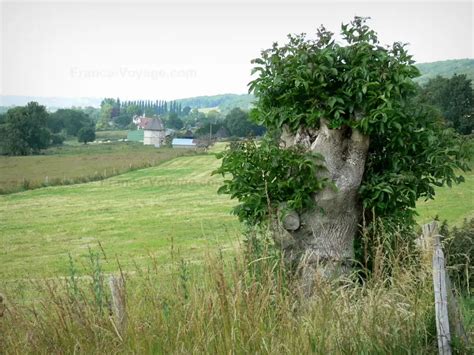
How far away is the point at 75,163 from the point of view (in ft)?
33.9

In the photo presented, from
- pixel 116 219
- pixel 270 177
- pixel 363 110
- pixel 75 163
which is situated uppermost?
pixel 363 110

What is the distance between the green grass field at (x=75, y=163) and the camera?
8.69m

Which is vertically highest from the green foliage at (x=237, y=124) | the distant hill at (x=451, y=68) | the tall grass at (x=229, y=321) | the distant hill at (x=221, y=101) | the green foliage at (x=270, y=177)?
the distant hill at (x=451, y=68)

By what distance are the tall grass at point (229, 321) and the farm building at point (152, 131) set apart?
9597 mm

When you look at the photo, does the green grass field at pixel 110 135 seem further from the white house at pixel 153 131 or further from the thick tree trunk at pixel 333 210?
the thick tree trunk at pixel 333 210

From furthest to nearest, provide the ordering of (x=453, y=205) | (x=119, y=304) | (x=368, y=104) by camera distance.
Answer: (x=453, y=205) → (x=368, y=104) → (x=119, y=304)

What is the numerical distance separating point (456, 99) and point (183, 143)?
6.41m

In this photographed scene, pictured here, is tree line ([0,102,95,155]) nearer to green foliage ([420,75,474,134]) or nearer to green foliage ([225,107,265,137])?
green foliage ([225,107,265,137])

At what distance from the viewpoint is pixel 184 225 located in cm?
946

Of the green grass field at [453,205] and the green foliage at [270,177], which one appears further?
the green grass field at [453,205]

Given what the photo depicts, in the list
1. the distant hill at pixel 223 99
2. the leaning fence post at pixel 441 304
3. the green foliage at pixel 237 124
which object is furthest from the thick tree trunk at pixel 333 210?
the green foliage at pixel 237 124

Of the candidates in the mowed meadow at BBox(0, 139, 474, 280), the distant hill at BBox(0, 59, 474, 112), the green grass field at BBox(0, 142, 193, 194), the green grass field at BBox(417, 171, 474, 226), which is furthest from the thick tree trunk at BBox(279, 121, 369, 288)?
the green grass field at BBox(0, 142, 193, 194)

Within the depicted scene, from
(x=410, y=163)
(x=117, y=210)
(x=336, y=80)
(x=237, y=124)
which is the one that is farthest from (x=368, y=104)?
(x=117, y=210)

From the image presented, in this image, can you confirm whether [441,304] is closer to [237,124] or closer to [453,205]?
[237,124]
